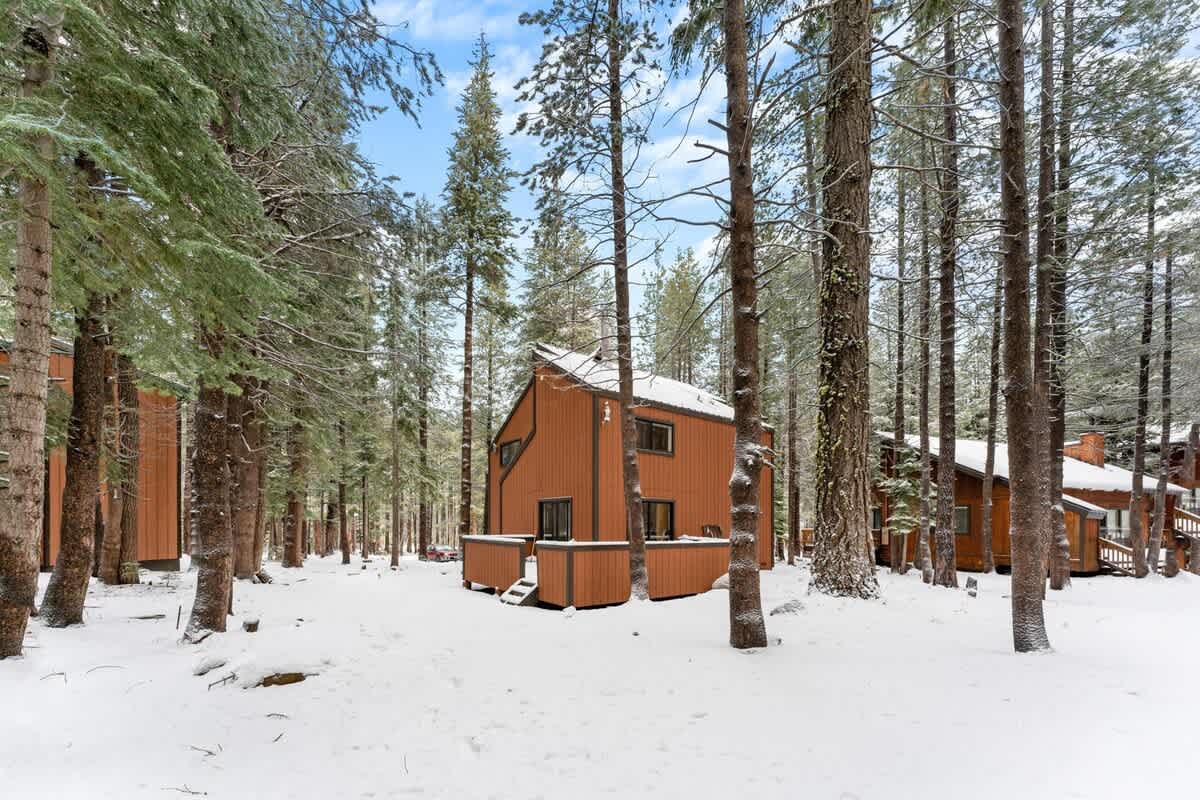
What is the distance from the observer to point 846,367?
25.0 ft

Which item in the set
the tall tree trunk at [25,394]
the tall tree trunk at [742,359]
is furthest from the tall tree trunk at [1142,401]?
the tall tree trunk at [25,394]

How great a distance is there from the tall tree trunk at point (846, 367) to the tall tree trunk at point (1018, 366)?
1981 millimetres

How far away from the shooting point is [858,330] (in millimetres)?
7676

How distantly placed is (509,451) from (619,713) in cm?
1310

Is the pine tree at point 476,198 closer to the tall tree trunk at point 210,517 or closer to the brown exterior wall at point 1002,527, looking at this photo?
the tall tree trunk at point 210,517

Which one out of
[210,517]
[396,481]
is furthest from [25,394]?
[396,481]

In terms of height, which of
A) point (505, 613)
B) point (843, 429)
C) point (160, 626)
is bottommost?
point (505, 613)

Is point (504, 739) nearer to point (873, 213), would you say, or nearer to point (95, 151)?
point (95, 151)

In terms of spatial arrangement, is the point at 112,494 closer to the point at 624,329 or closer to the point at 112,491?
the point at 112,491

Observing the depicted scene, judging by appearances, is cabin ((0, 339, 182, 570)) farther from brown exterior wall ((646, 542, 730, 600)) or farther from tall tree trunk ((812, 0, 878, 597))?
tall tree trunk ((812, 0, 878, 597))

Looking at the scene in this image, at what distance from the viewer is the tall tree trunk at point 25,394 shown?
4508 millimetres

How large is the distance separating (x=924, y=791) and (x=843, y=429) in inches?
213

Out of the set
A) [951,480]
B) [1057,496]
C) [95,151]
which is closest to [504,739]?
[95,151]

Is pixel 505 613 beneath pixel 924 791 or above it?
beneath
